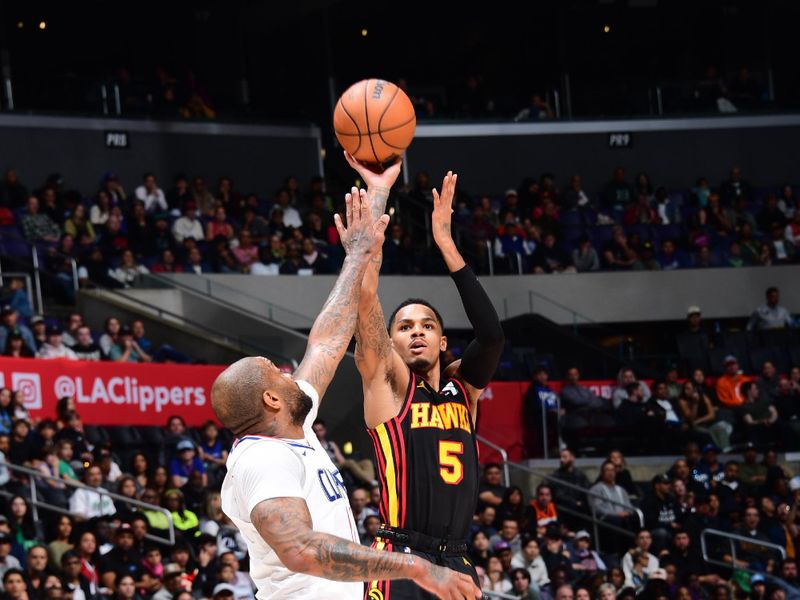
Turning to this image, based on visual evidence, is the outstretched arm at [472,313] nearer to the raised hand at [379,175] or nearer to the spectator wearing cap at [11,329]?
the raised hand at [379,175]

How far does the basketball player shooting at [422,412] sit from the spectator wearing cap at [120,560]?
610 cm

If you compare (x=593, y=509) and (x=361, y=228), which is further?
(x=593, y=509)

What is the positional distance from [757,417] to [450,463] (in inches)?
536

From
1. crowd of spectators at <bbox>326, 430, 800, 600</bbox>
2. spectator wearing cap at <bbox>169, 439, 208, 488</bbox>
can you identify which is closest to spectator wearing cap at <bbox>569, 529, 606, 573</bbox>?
crowd of spectators at <bbox>326, 430, 800, 600</bbox>

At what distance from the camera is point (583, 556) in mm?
14992

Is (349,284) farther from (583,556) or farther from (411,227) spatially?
(411,227)

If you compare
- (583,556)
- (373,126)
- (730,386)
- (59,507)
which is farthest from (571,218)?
(373,126)

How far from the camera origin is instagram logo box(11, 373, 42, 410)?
571 inches

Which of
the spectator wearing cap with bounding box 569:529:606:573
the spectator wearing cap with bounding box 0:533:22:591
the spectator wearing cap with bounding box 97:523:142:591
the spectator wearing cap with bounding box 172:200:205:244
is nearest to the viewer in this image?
the spectator wearing cap with bounding box 0:533:22:591

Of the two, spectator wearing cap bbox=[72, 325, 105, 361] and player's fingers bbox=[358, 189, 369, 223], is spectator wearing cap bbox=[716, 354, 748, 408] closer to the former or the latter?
spectator wearing cap bbox=[72, 325, 105, 361]

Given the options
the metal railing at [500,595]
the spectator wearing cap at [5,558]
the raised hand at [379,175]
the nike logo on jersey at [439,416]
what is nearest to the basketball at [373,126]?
the raised hand at [379,175]

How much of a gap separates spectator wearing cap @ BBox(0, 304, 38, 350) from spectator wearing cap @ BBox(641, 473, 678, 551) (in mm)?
7072

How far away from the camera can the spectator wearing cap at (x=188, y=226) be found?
65.3 ft

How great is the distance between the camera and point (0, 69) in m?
23.0
